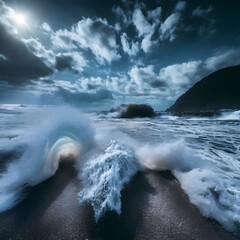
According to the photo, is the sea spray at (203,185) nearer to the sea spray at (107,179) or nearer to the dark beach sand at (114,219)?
the dark beach sand at (114,219)

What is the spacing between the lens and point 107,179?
3846 millimetres

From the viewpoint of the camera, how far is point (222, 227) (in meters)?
2.85

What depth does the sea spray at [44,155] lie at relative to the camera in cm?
409

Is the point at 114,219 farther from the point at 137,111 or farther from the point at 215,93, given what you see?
the point at 215,93

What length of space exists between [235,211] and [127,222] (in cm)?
209

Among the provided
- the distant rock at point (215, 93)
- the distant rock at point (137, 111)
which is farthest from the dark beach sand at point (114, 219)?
the distant rock at point (215, 93)

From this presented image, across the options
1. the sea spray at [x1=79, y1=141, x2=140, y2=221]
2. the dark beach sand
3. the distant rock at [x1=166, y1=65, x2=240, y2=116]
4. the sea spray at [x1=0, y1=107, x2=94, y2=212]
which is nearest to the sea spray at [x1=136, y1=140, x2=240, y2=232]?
the dark beach sand

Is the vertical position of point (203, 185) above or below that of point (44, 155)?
below

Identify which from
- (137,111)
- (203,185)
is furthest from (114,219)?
(137,111)

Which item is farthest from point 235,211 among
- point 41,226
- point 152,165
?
point 41,226

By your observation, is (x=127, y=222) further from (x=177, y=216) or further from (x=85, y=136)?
(x=85, y=136)

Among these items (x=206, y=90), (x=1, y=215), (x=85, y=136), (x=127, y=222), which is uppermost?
(x=206, y=90)

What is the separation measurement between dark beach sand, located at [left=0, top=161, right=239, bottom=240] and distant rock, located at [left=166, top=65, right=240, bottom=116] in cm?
10813

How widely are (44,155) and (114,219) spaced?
3549 mm
